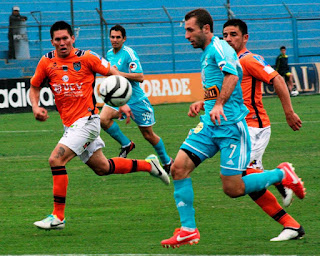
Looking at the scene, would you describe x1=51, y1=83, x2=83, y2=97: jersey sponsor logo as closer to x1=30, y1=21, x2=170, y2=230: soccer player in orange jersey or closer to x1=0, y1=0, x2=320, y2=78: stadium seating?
x1=30, y1=21, x2=170, y2=230: soccer player in orange jersey

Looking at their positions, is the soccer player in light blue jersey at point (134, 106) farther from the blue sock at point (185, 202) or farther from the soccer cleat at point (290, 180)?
the blue sock at point (185, 202)

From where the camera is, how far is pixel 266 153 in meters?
12.3

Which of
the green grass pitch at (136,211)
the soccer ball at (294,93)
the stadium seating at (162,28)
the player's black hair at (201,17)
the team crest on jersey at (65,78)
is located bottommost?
the green grass pitch at (136,211)

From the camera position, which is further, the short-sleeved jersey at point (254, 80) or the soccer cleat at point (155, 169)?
the soccer cleat at point (155, 169)

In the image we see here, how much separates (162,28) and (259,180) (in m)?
26.8

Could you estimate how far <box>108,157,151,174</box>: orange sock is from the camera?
848 cm

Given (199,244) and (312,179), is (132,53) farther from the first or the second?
(199,244)

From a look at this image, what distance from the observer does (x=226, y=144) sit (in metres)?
6.05

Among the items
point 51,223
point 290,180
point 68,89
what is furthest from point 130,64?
point 290,180

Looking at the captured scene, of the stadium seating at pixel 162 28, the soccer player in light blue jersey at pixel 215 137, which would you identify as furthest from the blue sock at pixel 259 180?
the stadium seating at pixel 162 28

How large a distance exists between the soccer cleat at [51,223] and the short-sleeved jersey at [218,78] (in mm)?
1830

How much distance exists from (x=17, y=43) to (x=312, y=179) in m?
21.2

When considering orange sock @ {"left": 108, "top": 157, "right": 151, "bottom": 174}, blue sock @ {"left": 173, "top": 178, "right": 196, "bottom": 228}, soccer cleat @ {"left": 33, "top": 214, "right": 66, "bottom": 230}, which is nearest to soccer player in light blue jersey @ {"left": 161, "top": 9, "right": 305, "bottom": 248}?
blue sock @ {"left": 173, "top": 178, "right": 196, "bottom": 228}

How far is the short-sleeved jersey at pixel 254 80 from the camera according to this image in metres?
6.82
